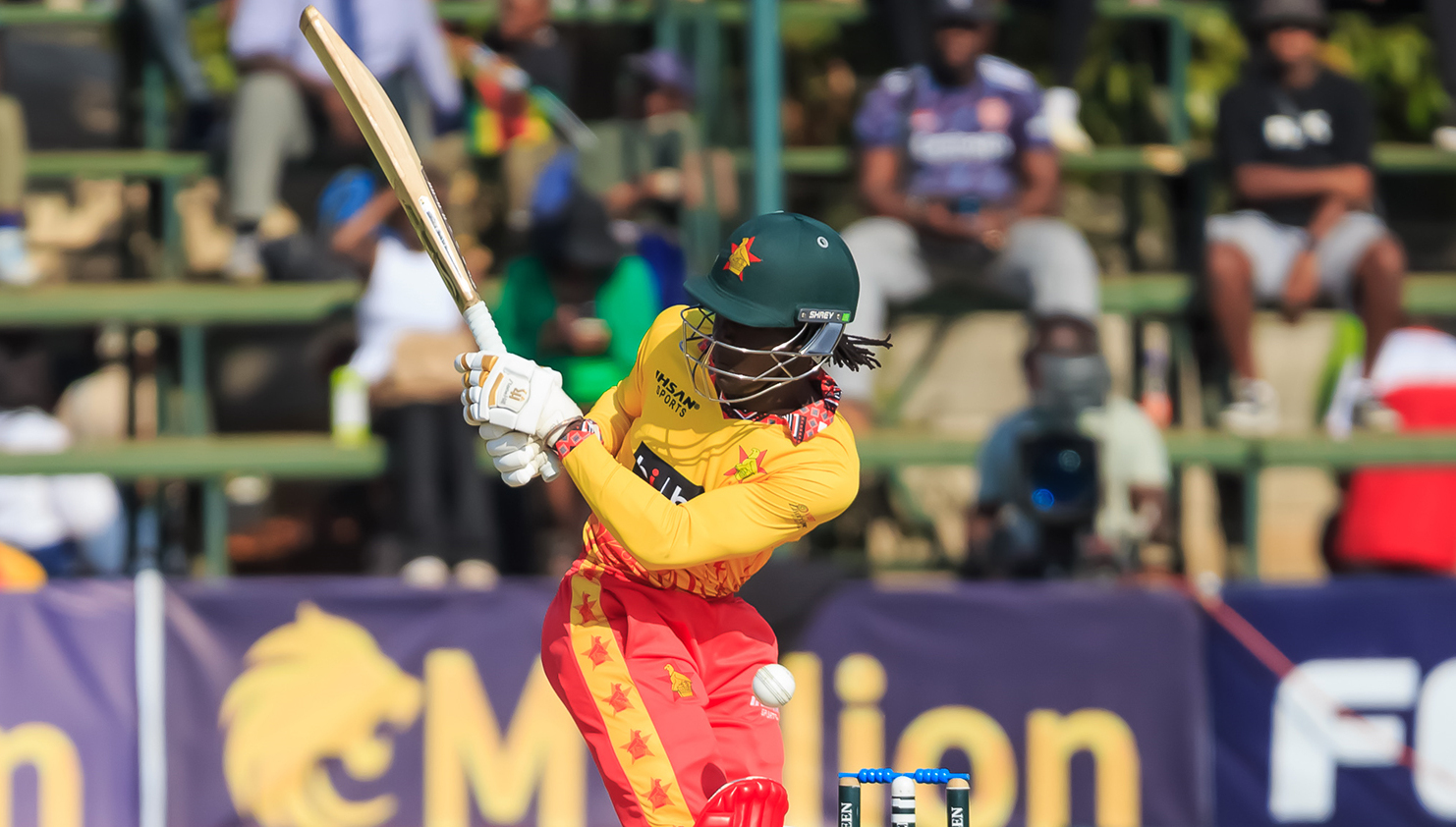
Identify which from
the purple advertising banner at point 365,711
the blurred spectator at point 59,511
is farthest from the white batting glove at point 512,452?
the blurred spectator at point 59,511

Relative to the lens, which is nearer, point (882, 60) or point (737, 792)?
point (737, 792)

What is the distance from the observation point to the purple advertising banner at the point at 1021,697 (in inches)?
237

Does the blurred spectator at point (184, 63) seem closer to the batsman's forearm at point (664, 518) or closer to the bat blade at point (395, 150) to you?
the bat blade at point (395, 150)

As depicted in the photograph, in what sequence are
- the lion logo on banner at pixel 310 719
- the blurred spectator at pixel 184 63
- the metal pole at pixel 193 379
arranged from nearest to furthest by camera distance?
1. the lion logo on banner at pixel 310 719
2. the metal pole at pixel 193 379
3. the blurred spectator at pixel 184 63

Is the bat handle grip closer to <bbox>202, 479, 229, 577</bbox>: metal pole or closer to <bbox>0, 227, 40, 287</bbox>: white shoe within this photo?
<bbox>202, 479, 229, 577</bbox>: metal pole

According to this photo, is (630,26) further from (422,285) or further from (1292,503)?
(1292,503)

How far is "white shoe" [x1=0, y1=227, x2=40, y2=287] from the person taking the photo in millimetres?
6816

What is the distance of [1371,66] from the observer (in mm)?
8398

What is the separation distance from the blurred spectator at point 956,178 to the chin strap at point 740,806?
12.1ft

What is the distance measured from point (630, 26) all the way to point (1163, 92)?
274cm

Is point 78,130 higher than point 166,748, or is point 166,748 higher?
point 78,130

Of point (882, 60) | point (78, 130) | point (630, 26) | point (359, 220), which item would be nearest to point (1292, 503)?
point (882, 60)

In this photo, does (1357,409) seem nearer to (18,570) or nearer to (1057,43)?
(1057,43)

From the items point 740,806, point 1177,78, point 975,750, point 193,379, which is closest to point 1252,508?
point 975,750
